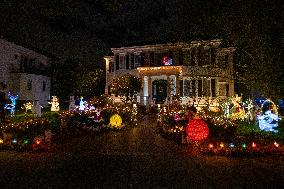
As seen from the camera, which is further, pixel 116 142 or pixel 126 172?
pixel 116 142

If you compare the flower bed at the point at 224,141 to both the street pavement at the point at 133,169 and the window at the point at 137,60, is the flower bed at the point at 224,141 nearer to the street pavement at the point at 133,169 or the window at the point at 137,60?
the street pavement at the point at 133,169

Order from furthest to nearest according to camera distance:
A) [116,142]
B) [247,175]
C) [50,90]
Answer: [50,90] → [116,142] → [247,175]

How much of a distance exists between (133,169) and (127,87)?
76.3 ft

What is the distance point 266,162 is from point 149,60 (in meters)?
28.5

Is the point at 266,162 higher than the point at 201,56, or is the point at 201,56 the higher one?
the point at 201,56

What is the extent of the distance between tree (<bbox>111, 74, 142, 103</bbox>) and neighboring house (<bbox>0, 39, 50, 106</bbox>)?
36.3 ft

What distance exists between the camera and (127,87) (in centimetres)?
3183

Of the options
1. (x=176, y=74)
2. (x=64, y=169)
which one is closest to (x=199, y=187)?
(x=64, y=169)

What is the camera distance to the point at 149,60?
37.8 metres

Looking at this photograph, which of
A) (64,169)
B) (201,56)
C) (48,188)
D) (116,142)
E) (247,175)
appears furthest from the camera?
(201,56)

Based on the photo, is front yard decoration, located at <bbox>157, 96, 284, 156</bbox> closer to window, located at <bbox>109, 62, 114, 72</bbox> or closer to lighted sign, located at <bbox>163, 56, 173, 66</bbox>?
lighted sign, located at <bbox>163, 56, 173, 66</bbox>

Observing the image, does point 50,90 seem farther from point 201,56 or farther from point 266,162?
point 266,162

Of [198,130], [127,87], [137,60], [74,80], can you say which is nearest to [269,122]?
[198,130]

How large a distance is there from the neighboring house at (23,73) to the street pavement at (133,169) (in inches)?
1004
